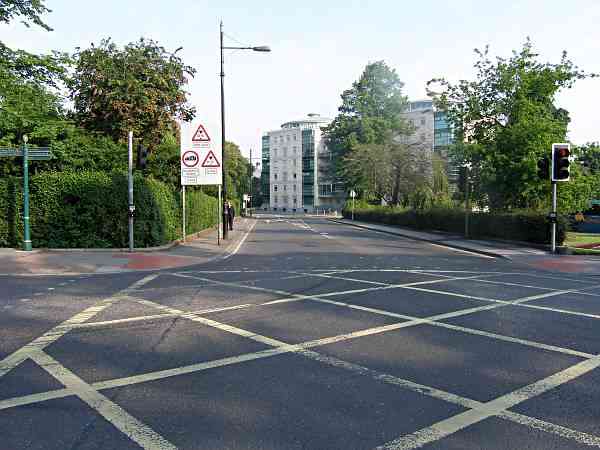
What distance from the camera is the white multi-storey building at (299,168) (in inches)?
4818

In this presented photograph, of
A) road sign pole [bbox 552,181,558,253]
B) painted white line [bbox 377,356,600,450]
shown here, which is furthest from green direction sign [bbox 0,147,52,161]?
road sign pole [bbox 552,181,558,253]

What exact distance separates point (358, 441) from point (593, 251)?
19322 millimetres

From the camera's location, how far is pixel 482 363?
18.1 feet

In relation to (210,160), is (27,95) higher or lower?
higher

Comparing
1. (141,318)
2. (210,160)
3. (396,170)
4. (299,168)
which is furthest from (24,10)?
(299,168)

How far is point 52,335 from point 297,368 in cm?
321

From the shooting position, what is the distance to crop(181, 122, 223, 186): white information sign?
20578 millimetres

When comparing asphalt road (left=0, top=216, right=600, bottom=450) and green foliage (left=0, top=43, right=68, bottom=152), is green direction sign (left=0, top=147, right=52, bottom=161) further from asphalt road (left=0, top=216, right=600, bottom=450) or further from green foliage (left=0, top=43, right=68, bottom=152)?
asphalt road (left=0, top=216, right=600, bottom=450)

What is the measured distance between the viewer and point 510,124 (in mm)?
26969

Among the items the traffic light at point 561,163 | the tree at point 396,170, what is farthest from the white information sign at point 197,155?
the tree at point 396,170

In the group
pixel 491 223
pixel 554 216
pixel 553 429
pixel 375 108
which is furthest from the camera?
pixel 375 108

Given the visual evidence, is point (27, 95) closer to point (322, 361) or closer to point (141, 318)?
point (141, 318)

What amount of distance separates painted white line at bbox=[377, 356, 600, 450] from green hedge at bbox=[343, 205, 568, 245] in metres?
17.1

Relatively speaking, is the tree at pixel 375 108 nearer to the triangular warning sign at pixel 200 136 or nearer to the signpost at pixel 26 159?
the triangular warning sign at pixel 200 136
